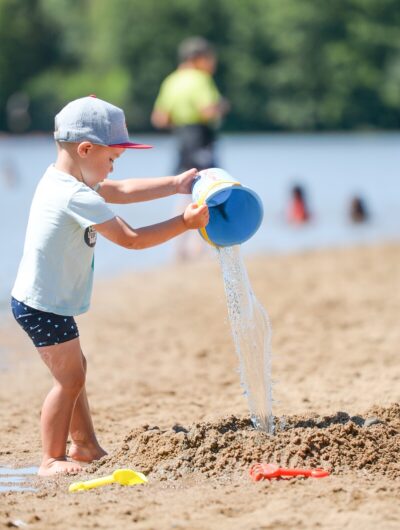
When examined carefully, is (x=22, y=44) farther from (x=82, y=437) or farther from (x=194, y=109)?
(x=82, y=437)

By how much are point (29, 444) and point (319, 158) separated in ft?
96.4

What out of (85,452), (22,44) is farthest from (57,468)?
(22,44)

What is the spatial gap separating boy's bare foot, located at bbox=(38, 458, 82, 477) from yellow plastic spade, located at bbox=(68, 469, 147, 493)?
0.26 meters

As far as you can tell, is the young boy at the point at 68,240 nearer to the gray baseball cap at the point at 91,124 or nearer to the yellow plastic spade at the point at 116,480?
Result: the gray baseball cap at the point at 91,124

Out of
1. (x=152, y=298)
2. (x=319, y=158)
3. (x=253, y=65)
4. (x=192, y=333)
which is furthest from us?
(x=253, y=65)

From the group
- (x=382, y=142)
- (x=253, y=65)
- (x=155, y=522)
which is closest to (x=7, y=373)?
(x=155, y=522)

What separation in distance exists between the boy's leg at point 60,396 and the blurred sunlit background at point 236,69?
93.4ft

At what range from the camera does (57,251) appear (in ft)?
15.3

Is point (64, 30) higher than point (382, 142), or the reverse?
point (64, 30)

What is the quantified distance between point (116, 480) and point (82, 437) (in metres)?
0.62

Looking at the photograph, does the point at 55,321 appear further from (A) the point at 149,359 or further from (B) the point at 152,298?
(B) the point at 152,298

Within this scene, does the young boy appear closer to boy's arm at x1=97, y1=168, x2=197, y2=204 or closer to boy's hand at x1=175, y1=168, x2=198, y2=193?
boy's arm at x1=97, y1=168, x2=197, y2=204

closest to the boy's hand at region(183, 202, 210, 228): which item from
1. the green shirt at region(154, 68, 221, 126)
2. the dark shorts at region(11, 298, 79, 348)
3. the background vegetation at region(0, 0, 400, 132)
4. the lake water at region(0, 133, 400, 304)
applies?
the dark shorts at region(11, 298, 79, 348)

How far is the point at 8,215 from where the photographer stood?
1861 cm
